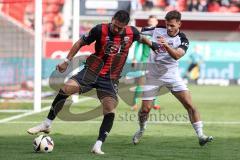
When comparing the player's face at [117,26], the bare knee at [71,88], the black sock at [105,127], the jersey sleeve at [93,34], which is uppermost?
the player's face at [117,26]

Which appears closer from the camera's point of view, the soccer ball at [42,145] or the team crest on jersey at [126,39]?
the soccer ball at [42,145]

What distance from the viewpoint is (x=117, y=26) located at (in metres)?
10.2

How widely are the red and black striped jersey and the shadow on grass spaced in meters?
1.16

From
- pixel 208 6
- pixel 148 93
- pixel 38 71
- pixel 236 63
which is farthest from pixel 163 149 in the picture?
pixel 208 6

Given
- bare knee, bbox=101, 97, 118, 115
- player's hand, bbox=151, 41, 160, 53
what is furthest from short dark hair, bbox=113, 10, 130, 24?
bare knee, bbox=101, 97, 118, 115

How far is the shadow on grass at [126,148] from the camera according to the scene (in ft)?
31.9

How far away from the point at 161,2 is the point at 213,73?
5.98m

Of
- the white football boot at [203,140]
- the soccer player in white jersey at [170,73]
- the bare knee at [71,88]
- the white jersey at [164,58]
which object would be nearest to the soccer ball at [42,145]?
the bare knee at [71,88]

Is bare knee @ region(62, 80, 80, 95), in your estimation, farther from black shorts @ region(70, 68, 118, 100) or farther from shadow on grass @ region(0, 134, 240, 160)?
shadow on grass @ region(0, 134, 240, 160)

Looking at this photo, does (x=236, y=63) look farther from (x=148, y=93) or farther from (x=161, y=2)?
(x=148, y=93)

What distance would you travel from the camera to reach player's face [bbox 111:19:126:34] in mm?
10148

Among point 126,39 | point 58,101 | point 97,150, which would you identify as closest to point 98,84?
point 58,101

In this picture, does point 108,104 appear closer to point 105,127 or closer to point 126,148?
point 105,127

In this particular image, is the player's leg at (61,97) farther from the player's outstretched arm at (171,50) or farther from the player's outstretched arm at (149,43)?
the player's outstretched arm at (171,50)
